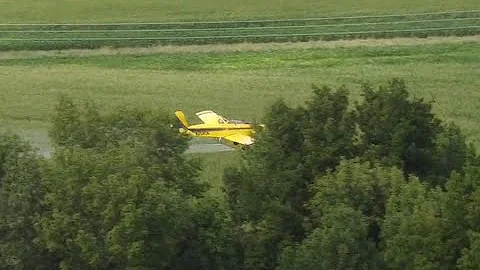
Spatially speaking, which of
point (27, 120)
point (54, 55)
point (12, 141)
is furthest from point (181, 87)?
point (12, 141)

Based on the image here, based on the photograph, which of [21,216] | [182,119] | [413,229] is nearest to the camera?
[413,229]

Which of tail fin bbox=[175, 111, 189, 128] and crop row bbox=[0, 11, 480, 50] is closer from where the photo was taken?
tail fin bbox=[175, 111, 189, 128]

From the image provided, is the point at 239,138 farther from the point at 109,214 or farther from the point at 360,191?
the point at 109,214

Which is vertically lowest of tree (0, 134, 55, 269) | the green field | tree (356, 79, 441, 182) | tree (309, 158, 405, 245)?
the green field

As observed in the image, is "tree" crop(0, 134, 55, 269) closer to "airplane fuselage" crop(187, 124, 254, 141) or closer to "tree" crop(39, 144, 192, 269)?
"tree" crop(39, 144, 192, 269)

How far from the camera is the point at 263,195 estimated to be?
58.0 feet

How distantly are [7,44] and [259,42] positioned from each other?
10605 millimetres

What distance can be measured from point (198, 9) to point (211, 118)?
1881 cm

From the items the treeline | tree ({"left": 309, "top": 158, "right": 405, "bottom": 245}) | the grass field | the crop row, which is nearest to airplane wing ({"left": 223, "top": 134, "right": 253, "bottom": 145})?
the treeline

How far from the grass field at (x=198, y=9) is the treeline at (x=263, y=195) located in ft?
86.3

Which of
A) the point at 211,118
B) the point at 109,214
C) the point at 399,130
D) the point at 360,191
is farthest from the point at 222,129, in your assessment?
Answer: the point at 109,214

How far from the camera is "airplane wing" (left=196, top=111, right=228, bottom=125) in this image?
27672 mm

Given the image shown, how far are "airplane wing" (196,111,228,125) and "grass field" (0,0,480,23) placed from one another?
16344 mm

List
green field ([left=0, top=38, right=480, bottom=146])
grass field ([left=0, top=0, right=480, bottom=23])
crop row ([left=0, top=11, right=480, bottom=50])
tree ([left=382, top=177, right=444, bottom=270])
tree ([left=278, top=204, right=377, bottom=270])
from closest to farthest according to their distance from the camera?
tree ([left=382, top=177, right=444, bottom=270]) → tree ([left=278, top=204, right=377, bottom=270]) → green field ([left=0, top=38, right=480, bottom=146]) → crop row ([left=0, top=11, right=480, bottom=50]) → grass field ([left=0, top=0, right=480, bottom=23])
